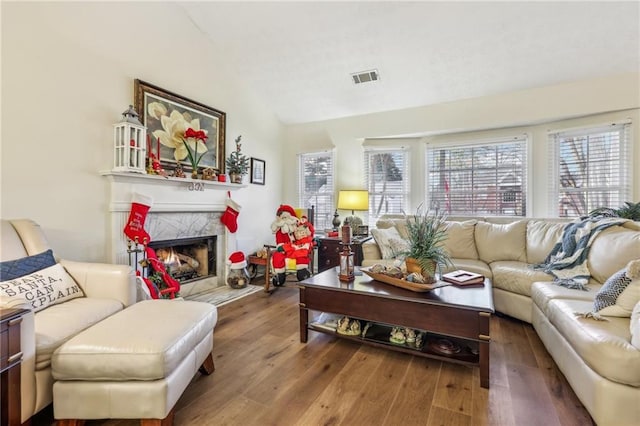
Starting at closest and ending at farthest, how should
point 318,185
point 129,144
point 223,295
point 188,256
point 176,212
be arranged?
1. point 129,144
2. point 176,212
3. point 223,295
4. point 188,256
5. point 318,185

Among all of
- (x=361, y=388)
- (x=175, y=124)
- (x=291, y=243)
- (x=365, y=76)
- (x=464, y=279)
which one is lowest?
(x=361, y=388)

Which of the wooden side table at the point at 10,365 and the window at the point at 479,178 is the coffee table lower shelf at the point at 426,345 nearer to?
the wooden side table at the point at 10,365

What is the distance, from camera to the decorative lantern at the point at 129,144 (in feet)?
8.59

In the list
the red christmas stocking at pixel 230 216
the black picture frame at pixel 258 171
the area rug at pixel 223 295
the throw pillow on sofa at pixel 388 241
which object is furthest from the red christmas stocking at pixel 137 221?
the throw pillow on sofa at pixel 388 241

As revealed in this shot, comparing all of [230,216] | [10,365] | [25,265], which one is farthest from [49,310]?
[230,216]

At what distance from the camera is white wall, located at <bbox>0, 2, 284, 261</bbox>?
213 centimetres

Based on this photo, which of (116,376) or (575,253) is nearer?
(116,376)

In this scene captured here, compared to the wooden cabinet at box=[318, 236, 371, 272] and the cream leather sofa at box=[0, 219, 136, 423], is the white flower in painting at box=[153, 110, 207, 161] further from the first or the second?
the wooden cabinet at box=[318, 236, 371, 272]

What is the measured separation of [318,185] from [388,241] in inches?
75.8

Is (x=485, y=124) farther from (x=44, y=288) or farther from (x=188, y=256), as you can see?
(x=44, y=288)

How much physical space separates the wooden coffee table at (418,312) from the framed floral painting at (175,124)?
7.10ft

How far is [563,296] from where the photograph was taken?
2.05m

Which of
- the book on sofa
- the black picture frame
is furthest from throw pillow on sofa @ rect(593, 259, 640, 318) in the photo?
the black picture frame

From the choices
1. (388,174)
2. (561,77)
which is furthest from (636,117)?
(388,174)
